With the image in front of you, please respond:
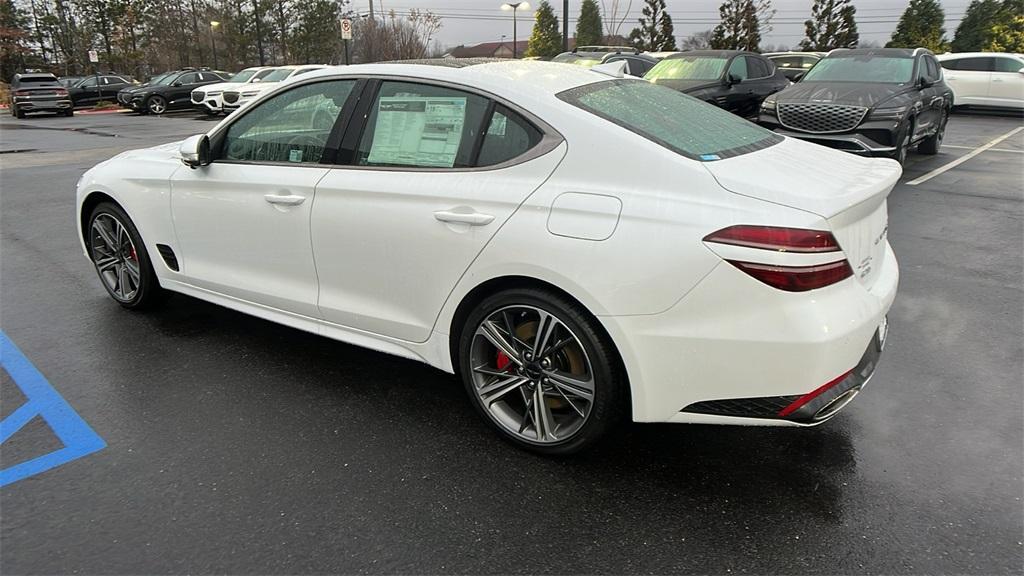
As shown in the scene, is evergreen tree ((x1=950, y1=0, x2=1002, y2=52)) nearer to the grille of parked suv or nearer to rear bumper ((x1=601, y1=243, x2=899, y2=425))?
the grille of parked suv

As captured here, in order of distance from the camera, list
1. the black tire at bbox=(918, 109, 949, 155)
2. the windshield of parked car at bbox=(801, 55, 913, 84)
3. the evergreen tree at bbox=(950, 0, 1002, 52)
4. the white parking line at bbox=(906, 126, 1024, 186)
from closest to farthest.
→ the white parking line at bbox=(906, 126, 1024, 186) → the windshield of parked car at bbox=(801, 55, 913, 84) → the black tire at bbox=(918, 109, 949, 155) → the evergreen tree at bbox=(950, 0, 1002, 52)

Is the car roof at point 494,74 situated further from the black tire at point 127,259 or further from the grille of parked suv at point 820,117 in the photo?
the grille of parked suv at point 820,117

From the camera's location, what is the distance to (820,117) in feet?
30.7

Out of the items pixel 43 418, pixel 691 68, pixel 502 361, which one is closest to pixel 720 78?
pixel 691 68

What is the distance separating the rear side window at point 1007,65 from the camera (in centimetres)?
1839

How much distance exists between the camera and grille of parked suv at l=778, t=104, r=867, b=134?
30.0ft

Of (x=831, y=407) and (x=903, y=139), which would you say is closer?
(x=831, y=407)

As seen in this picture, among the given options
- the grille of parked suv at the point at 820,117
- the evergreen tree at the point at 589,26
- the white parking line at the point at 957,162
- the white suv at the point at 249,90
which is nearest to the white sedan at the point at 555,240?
the grille of parked suv at the point at 820,117

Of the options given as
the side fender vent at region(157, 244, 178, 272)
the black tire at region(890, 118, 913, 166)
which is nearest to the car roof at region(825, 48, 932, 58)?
the black tire at region(890, 118, 913, 166)

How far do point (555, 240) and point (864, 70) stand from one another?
33.1ft

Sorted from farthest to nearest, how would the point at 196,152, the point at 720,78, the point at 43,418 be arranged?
the point at 720,78
the point at 196,152
the point at 43,418

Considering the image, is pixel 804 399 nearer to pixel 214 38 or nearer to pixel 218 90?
pixel 218 90

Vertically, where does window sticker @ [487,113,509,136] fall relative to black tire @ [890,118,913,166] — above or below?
above

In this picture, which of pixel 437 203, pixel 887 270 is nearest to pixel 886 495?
pixel 887 270
